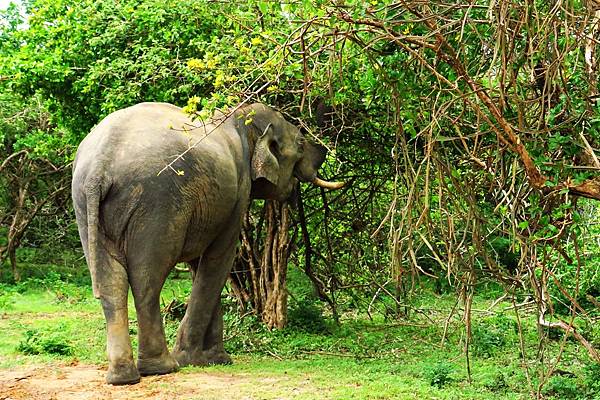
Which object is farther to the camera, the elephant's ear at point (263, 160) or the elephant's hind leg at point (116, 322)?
the elephant's ear at point (263, 160)

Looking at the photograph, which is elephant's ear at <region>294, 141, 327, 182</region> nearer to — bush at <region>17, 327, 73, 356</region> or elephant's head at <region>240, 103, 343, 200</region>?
elephant's head at <region>240, 103, 343, 200</region>

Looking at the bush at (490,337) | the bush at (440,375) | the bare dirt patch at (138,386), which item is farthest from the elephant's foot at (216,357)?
the bush at (490,337)

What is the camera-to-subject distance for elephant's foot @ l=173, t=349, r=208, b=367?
Answer: 8.19 metres

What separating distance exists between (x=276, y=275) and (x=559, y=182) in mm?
5871

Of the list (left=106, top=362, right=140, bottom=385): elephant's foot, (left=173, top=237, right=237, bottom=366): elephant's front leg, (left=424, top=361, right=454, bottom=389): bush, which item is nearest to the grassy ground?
(left=424, top=361, right=454, bottom=389): bush

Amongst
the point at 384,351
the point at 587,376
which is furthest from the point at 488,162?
the point at 384,351

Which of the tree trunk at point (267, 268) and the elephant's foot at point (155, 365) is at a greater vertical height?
the tree trunk at point (267, 268)

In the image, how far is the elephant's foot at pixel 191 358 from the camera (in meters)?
8.19

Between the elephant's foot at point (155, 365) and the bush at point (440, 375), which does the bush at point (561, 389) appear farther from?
the elephant's foot at point (155, 365)

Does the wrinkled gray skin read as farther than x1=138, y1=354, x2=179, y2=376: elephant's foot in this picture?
No

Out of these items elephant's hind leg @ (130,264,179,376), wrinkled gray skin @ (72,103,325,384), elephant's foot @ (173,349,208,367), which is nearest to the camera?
wrinkled gray skin @ (72,103,325,384)

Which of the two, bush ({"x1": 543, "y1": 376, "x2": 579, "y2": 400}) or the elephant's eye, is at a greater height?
the elephant's eye

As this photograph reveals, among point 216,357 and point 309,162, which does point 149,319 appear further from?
point 309,162

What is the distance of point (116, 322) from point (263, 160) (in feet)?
8.23
